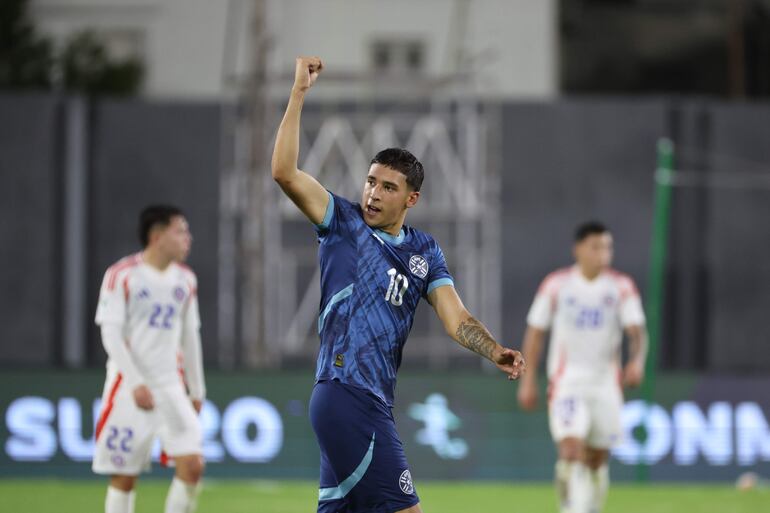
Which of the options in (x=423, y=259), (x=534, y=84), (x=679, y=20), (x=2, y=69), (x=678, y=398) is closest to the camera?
(x=423, y=259)

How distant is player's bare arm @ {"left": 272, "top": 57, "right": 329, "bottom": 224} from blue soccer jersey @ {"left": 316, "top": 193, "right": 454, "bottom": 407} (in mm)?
174

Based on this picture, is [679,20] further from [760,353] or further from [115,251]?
[115,251]

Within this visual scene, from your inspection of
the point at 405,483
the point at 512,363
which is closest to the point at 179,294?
the point at 405,483

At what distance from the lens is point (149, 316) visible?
36.9 ft

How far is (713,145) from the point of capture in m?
26.0

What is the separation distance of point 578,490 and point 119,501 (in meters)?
4.03

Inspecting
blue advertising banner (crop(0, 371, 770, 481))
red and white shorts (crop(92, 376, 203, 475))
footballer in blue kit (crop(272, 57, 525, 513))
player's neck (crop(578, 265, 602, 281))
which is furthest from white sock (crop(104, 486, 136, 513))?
blue advertising banner (crop(0, 371, 770, 481))

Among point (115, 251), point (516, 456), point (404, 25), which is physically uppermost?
point (404, 25)

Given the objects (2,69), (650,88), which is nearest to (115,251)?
(2,69)

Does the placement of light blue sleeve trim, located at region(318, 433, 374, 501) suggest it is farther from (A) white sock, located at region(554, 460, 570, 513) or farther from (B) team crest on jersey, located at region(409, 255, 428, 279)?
(A) white sock, located at region(554, 460, 570, 513)

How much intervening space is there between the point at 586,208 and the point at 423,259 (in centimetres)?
1844

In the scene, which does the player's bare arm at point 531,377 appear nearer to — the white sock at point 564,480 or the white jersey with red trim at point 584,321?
the white jersey with red trim at point 584,321

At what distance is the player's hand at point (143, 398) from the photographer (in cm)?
1042

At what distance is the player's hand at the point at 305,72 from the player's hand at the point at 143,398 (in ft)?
11.8
